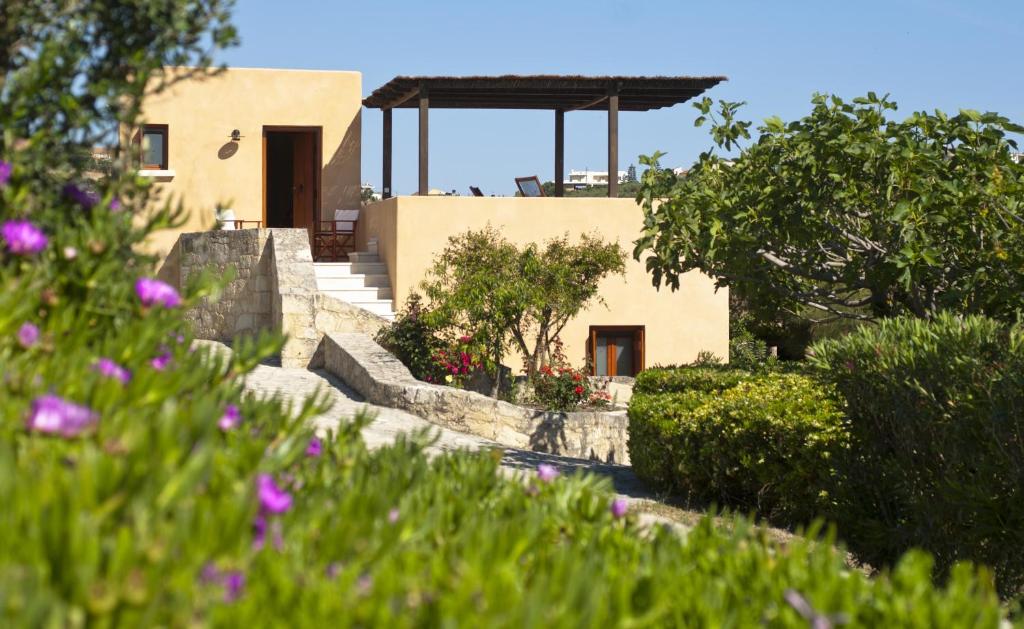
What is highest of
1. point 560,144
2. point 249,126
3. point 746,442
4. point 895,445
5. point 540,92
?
point 540,92

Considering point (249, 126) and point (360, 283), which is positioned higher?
point (249, 126)

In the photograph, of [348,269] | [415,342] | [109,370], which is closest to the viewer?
[109,370]

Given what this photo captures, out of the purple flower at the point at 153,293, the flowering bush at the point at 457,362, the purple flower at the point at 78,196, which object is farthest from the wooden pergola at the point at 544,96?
the purple flower at the point at 153,293

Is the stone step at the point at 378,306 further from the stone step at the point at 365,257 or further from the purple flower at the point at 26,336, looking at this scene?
the purple flower at the point at 26,336

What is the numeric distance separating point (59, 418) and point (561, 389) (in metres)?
13.3

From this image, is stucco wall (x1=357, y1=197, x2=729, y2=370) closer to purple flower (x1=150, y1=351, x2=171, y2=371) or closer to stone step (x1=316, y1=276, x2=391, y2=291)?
stone step (x1=316, y1=276, x2=391, y2=291)

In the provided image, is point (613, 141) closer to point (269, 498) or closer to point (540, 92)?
point (540, 92)

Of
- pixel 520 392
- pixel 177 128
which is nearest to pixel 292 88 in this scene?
pixel 177 128

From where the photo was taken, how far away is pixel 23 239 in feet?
10.3

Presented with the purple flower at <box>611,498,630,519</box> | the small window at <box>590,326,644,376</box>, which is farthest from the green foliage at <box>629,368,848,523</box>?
the small window at <box>590,326,644,376</box>

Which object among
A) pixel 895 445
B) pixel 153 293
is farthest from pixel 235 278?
pixel 153 293

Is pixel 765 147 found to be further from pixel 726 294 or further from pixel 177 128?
pixel 177 128

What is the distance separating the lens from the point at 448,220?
17891mm

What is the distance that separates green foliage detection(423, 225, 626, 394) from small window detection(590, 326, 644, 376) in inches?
88.9
